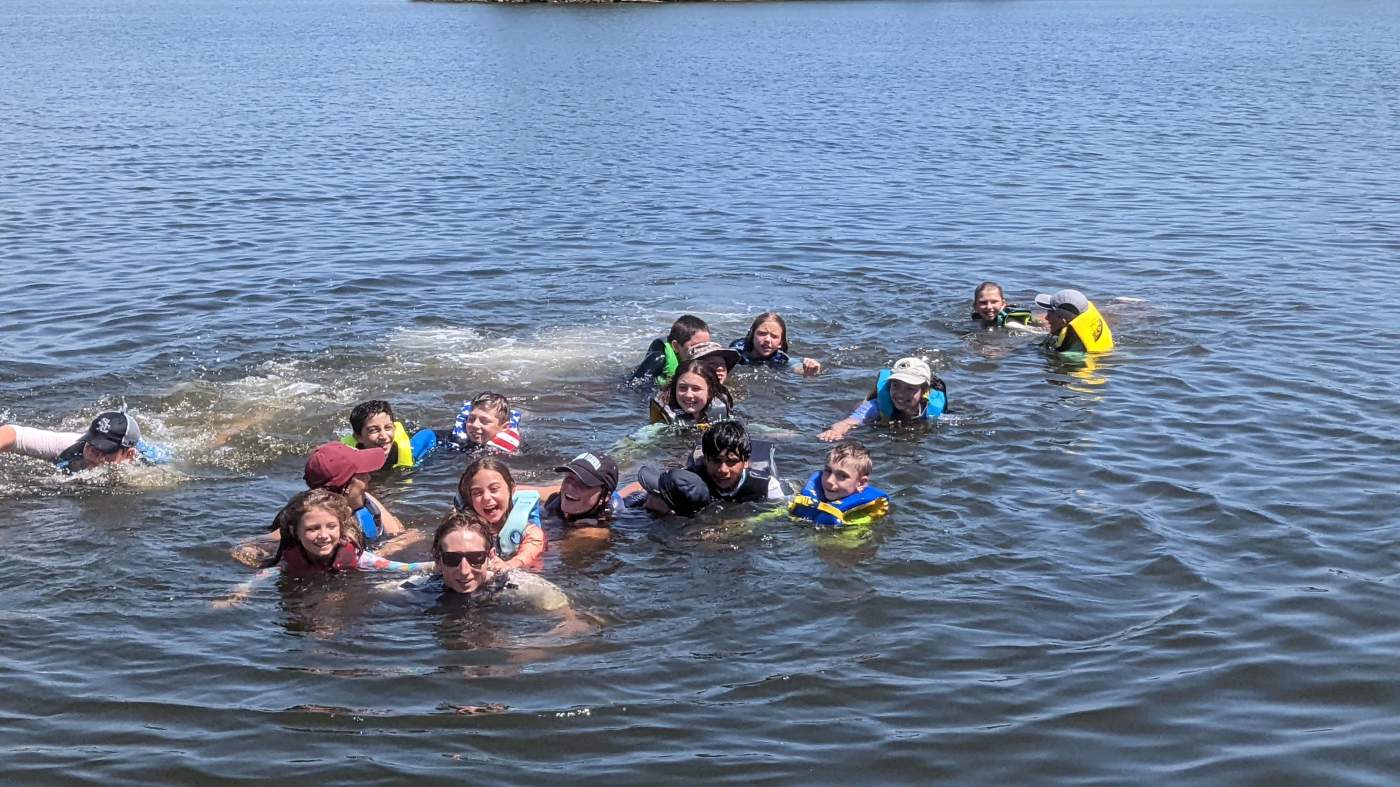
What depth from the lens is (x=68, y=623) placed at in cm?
812

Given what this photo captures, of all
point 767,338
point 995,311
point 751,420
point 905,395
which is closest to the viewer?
point 905,395

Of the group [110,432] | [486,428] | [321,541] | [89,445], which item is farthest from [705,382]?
[89,445]

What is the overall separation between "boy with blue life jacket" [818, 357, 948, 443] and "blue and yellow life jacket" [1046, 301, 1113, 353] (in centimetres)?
247

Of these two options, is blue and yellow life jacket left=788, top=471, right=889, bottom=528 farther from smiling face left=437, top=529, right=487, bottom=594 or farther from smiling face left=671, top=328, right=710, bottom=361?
smiling face left=671, top=328, right=710, bottom=361

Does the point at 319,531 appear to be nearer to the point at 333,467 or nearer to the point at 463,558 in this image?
the point at 333,467

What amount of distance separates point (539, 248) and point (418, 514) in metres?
10.4

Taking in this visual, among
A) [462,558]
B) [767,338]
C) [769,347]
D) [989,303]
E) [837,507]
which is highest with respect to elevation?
[989,303]

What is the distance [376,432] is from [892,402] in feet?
14.5

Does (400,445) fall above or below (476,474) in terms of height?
below

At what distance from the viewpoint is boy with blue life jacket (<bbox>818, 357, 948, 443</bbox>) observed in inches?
455

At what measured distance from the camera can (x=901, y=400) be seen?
38.3 ft

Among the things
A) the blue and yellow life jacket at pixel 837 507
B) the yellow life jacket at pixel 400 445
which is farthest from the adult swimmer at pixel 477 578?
the yellow life jacket at pixel 400 445

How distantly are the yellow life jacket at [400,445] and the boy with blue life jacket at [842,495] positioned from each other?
328 centimetres

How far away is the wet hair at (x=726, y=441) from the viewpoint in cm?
961
